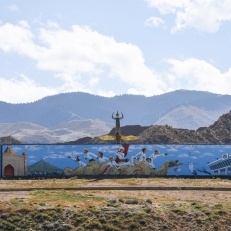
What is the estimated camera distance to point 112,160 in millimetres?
40312

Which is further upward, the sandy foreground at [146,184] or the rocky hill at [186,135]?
the rocky hill at [186,135]

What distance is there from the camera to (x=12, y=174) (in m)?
39.9

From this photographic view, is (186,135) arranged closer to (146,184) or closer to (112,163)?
(112,163)

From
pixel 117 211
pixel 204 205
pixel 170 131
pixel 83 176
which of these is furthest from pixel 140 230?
pixel 170 131

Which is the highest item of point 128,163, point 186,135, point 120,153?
point 186,135

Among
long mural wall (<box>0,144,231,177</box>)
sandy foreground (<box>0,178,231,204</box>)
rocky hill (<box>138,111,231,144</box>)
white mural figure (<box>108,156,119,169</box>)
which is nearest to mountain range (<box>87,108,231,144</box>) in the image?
rocky hill (<box>138,111,231,144</box>)

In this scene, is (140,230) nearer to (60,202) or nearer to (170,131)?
(60,202)

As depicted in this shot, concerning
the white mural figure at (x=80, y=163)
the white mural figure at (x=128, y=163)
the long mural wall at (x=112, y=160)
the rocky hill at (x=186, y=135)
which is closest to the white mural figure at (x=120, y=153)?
the long mural wall at (x=112, y=160)

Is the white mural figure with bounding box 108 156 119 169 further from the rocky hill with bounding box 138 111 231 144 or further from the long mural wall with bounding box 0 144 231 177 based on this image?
the rocky hill with bounding box 138 111 231 144

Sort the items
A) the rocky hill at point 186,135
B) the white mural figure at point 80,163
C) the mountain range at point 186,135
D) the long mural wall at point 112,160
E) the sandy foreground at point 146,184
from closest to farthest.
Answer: the sandy foreground at point 146,184, the long mural wall at point 112,160, the white mural figure at point 80,163, the mountain range at point 186,135, the rocky hill at point 186,135

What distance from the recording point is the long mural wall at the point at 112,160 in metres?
40.1

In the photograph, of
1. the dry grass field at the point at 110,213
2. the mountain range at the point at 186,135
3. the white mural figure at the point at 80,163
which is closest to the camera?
the dry grass field at the point at 110,213

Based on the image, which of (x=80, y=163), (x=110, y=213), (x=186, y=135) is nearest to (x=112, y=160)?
(x=80, y=163)

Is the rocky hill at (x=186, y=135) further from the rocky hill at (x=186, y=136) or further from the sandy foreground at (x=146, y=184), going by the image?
the sandy foreground at (x=146, y=184)
